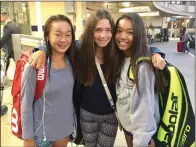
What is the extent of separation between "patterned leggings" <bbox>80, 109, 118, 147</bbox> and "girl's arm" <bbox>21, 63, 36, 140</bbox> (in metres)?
0.36

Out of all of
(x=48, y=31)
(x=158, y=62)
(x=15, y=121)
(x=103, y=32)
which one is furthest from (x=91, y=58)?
(x=15, y=121)

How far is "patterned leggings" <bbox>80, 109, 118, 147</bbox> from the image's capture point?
123 cm

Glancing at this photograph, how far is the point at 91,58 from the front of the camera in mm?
1166

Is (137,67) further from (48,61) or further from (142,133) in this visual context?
(48,61)

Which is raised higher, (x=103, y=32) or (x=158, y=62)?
(x=103, y=32)

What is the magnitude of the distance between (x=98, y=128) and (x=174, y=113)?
0.51 m

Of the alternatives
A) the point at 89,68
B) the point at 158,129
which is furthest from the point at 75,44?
the point at 158,129

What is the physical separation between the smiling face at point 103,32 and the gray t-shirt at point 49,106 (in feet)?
0.81

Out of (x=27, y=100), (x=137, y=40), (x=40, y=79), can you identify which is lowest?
(x=27, y=100)

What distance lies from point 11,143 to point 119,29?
1724 millimetres

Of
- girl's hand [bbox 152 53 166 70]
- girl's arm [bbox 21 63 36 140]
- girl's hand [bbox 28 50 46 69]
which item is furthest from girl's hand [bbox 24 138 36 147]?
girl's hand [bbox 152 53 166 70]

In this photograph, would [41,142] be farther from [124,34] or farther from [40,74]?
[124,34]

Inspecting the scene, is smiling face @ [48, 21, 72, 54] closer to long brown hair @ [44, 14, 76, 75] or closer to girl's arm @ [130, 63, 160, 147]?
long brown hair @ [44, 14, 76, 75]

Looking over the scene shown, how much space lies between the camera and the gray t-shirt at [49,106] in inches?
38.5
